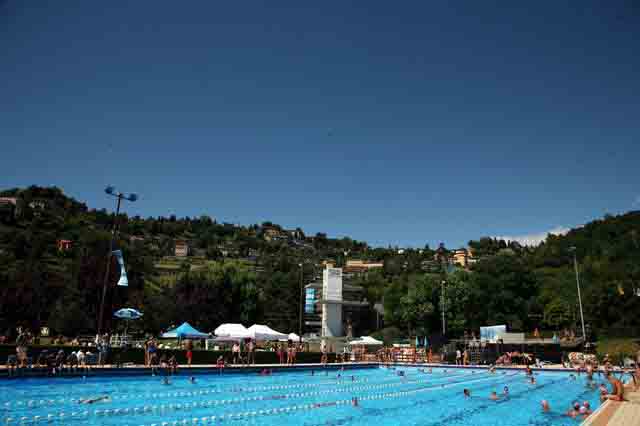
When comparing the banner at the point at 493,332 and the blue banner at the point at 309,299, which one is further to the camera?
the blue banner at the point at 309,299

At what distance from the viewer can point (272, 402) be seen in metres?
15.2

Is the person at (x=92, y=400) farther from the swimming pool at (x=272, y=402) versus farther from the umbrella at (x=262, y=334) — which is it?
the umbrella at (x=262, y=334)

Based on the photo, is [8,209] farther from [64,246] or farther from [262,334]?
[262,334]

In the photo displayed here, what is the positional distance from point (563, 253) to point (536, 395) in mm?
69104

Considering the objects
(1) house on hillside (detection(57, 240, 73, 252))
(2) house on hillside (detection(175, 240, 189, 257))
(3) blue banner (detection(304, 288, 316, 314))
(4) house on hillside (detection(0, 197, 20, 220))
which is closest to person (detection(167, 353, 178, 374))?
(3) blue banner (detection(304, 288, 316, 314))

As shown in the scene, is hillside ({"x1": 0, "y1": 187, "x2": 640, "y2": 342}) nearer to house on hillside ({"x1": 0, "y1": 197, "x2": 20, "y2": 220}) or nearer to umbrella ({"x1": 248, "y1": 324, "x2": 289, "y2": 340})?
house on hillside ({"x1": 0, "y1": 197, "x2": 20, "y2": 220})

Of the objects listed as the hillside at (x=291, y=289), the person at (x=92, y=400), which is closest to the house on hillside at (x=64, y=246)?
the hillside at (x=291, y=289)

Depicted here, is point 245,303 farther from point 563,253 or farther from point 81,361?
point 563,253

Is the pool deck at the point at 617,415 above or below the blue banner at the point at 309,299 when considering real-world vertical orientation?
below

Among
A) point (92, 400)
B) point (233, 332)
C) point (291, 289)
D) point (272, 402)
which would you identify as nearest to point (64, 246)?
point (291, 289)

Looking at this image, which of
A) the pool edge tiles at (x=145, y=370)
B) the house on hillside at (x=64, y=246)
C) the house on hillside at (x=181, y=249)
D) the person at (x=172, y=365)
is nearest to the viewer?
the pool edge tiles at (x=145, y=370)

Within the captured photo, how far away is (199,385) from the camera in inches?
765

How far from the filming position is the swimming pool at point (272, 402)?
12.0m

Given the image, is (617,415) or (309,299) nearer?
(617,415)
